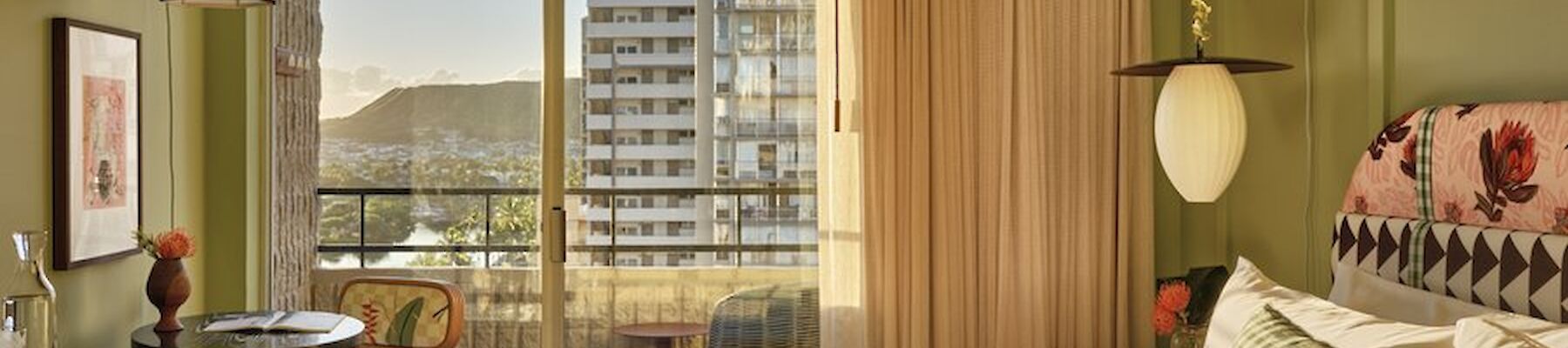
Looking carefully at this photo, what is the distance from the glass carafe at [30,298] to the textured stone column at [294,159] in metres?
1.27

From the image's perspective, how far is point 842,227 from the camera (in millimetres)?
4727

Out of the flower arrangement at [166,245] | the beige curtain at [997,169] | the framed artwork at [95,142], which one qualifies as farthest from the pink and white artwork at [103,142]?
the beige curtain at [997,169]

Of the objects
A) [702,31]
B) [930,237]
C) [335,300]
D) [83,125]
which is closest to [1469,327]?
[930,237]

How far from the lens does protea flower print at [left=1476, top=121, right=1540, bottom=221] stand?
9.72 ft

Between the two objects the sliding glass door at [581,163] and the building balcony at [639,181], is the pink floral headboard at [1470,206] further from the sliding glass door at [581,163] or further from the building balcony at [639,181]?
the building balcony at [639,181]

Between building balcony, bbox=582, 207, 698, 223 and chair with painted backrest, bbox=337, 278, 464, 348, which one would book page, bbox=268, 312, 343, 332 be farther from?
building balcony, bbox=582, 207, 698, 223

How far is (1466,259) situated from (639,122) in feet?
7.76

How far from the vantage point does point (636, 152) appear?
4793mm

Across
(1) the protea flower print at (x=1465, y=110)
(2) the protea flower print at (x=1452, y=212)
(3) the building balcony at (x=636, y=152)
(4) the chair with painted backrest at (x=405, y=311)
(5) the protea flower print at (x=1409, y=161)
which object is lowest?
(4) the chair with painted backrest at (x=405, y=311)

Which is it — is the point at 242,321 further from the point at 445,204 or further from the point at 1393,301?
the point at 1393,301

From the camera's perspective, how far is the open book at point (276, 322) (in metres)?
4.02

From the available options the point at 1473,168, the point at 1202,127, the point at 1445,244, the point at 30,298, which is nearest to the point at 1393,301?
the point at 1445,244

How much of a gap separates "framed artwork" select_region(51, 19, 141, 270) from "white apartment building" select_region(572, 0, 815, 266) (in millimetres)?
1206

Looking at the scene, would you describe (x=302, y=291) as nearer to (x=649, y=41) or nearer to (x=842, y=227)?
(x=649, y=41)
